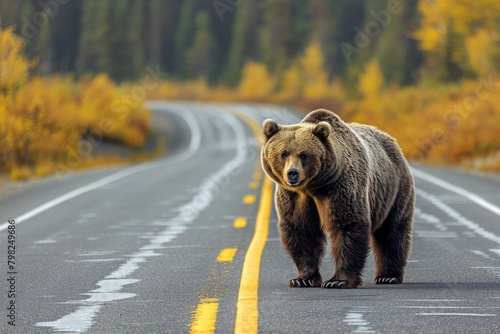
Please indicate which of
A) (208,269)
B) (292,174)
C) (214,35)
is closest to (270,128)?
(292,174)

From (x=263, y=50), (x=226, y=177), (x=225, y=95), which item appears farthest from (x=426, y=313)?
(x=263, y=50)

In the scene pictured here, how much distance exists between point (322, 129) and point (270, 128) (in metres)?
0.38

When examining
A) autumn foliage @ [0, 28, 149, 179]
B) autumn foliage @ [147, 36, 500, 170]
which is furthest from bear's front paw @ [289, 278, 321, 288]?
autumn foliage @ [147, 36, 500, 170]

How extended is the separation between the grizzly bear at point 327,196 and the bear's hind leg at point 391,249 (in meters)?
0.01

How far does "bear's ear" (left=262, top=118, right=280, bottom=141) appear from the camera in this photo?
27.6 ft

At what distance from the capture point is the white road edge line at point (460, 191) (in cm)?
1733

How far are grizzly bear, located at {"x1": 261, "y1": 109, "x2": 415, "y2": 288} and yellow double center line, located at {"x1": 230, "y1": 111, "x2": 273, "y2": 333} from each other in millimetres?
498

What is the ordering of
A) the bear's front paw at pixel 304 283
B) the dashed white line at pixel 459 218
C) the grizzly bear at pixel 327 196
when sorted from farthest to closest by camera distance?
the dashed white line at pixel 459 218 < the bear's front paw at pixel 304 283 < the grizzly bear at pixel 327 196

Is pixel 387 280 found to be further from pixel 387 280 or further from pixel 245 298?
pixel 245 298

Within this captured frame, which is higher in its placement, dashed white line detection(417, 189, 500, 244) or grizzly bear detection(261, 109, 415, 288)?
grizzly bear detection(261, 109, 415, 288)

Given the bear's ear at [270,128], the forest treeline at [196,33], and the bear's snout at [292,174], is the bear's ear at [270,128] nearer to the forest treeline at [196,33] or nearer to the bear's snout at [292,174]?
the bear's snout at [292,174]

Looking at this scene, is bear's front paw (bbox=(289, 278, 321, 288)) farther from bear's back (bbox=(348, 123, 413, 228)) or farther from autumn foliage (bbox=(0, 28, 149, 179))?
autumn foliage (bbox=(0, 28, 149, 179))

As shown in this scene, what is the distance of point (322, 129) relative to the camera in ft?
27.6

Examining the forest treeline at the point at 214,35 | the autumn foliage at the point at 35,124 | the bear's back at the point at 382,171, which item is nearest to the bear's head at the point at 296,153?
the bear's back at the point at 382,171
